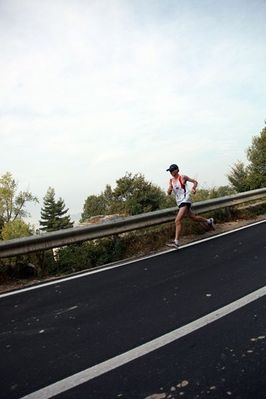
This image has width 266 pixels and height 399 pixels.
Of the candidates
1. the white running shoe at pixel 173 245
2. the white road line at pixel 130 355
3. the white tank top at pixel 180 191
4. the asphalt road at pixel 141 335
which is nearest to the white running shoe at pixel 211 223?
the white tank top at pixel 180 191

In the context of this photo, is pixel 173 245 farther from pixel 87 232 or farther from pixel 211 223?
pixel 211 223

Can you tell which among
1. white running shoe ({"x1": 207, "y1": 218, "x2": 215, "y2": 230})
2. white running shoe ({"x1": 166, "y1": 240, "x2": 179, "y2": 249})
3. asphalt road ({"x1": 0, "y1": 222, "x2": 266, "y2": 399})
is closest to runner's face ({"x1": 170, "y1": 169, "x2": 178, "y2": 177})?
white running shoe ({"x1": 207, "y1": 218, "x2": 215, "y2": 230})

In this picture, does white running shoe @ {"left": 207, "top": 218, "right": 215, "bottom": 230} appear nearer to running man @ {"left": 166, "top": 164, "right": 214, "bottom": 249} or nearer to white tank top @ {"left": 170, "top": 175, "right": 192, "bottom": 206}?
running man @ {"left": 166, "top": 164, "right": 214, "bottom": 249}

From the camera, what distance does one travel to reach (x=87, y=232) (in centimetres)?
867

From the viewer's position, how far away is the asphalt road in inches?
123

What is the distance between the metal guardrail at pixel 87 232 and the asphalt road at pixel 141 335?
3.89 ft

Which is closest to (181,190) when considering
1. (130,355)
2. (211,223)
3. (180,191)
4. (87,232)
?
(180,191)

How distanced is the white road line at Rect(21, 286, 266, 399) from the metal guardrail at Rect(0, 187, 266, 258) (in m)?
4.37

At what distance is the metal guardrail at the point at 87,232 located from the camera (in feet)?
25.3

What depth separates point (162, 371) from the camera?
3285 millimetres

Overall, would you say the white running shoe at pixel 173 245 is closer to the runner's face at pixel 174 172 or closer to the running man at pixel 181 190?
the running man at pixel 181 190

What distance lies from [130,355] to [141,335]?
46 centimetres

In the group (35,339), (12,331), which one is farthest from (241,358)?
(12,331)

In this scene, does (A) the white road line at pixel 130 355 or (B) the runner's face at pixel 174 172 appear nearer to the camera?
(A) the white road line at pixel 130 355
